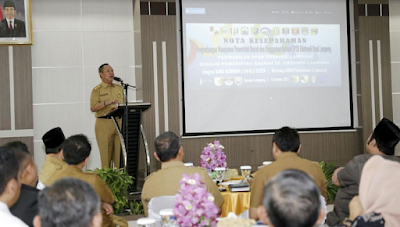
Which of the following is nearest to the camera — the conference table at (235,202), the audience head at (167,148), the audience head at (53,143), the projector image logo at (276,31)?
the audience head at (167,148)

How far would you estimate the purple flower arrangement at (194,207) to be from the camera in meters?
2.16

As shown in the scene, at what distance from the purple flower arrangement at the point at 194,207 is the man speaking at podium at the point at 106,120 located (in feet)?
14.0

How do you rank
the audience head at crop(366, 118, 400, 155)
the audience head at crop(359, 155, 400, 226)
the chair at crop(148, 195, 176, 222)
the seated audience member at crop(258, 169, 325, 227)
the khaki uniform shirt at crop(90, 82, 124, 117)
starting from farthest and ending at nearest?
the khaki uniform shirt at crop(90, 82, 124, 117), the audience head at crop(366, 118, 400, 155), the chair at crop(148, 195, 176, 222), the audience head at crop(359, 155, 400, 226), the seated audience member at crop(258, 169, 325, 227)

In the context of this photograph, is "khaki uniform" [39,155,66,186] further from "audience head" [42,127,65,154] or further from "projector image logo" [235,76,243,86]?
"projector image logo" [235,76,243,86]

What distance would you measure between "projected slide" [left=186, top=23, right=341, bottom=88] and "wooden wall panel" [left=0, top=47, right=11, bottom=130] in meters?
2.52

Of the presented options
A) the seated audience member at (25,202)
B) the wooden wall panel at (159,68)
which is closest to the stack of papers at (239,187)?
the seated audience member at (25,202)

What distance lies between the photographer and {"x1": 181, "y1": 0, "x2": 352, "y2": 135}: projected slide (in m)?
7.43

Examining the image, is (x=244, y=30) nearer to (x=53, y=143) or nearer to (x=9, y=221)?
(x=53, y=143)

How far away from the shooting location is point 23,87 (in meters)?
6.92

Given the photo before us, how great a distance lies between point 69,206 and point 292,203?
0.64 metres

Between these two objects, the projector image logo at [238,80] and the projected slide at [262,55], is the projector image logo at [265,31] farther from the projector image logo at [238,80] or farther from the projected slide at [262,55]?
the projector image logo at [238,80]

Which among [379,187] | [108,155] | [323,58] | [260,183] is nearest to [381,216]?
[379,187]

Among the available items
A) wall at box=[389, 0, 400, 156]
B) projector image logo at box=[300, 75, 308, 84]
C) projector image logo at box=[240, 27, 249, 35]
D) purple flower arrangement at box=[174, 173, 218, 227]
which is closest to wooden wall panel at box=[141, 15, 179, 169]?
projector image logo at box=[240, 27, 249, 35]

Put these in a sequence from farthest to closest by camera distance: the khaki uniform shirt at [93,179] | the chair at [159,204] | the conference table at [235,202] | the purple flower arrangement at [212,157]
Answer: the purple flower arrangement at [212,157] → the conference table at [235,202] → the khaki uniform shirt at [93,179] → the chair at [159,204]
